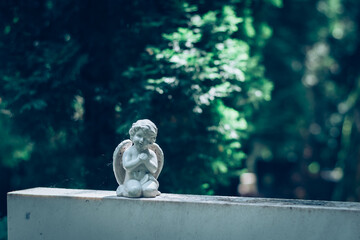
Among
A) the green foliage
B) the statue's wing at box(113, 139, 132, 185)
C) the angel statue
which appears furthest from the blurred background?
the angel statue

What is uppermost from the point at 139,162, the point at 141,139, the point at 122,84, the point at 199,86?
the point at 122,84

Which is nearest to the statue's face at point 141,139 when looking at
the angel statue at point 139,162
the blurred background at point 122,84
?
the angel statue at point 139,162

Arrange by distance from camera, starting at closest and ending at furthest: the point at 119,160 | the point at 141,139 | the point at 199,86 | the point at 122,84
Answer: the point at 141,139 < the point at 119,160 < the point at 199,86 < the point at 122,84

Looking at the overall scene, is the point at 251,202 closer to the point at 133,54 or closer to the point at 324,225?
the point at 324,225

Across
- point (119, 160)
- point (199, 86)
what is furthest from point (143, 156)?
point (199, 86)

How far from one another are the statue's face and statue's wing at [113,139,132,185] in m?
0.29

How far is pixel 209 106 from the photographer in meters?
7.38

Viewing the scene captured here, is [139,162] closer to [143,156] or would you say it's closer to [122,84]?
[143,156]

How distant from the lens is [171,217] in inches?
190

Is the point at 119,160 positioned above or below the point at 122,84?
below

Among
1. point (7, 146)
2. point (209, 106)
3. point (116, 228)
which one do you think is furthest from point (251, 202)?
point (7, 146)

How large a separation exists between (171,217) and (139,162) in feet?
2.31

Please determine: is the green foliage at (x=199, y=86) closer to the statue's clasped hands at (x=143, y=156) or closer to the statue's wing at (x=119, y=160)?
the statue's wing at (x=119, y=160)

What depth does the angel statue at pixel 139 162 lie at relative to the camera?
16.3ft
